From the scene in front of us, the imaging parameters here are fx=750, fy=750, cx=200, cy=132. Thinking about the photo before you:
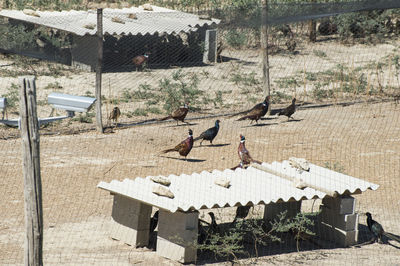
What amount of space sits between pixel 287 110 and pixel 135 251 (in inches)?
280

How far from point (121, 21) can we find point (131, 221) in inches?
427

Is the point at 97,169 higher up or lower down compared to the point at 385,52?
lower down

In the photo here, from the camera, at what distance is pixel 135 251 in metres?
8.72

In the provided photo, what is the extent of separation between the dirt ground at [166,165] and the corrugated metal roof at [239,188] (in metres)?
0.69

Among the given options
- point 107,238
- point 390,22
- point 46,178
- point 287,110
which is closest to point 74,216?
point 107,238

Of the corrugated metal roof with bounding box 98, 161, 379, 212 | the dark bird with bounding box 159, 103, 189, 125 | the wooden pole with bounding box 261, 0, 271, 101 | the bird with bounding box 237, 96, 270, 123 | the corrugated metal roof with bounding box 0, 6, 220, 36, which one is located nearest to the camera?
the corrugated metal roof with bounding box 98, 161, 379, 212

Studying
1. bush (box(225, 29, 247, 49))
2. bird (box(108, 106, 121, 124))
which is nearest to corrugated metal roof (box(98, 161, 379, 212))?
bird (box(108, 106, 121, 124))

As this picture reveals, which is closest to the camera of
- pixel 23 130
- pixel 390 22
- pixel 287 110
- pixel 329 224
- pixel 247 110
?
pixel 23 130

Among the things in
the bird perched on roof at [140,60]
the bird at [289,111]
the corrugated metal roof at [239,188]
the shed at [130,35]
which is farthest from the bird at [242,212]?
the shed at [130,35]

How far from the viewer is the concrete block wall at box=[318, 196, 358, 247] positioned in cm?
911

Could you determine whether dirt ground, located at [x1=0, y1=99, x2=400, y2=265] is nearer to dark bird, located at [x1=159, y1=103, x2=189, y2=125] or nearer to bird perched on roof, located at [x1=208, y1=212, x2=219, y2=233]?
dark bird, located at [x1=159, y1=103, x2=189, y2=125]

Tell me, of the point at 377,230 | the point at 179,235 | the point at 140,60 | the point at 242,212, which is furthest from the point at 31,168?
the point at 140,60

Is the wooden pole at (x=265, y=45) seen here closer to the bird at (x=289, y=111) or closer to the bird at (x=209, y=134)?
the bird at (x=289, y=111)

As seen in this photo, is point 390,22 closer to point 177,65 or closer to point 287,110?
point 177,65
